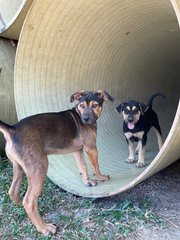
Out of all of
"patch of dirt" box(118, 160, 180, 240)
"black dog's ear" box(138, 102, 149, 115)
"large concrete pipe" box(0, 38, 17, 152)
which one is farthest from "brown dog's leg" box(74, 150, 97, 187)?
"large concrete pipe" box(0, 38, 17, 152)

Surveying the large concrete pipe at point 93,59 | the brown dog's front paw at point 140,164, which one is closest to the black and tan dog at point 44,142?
the large concrete pipe at point 93,59

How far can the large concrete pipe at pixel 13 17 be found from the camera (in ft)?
13.9

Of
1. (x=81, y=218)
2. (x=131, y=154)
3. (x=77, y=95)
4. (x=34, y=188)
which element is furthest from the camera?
(x=131, y=154)

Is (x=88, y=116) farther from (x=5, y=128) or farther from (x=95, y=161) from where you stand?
(x=5, y=128)

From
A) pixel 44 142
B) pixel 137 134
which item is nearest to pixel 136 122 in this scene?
pixel 137 134

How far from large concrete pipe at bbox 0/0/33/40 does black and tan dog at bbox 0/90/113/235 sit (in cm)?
121

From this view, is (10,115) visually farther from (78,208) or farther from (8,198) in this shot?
(78,208)

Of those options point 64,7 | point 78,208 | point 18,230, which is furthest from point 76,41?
point 18,230

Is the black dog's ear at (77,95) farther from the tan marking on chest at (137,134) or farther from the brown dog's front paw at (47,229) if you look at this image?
the brown dog's front paw at (47,229)

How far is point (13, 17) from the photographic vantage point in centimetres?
457

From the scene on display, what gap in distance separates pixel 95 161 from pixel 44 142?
0.66m

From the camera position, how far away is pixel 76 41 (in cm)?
431

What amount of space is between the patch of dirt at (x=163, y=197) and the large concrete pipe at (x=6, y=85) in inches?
76.5

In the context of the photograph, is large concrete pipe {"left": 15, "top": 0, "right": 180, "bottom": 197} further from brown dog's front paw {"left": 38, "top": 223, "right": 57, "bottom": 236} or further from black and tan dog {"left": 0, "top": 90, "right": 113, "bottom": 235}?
brown dog's front paw {"left": 38, "top": 223, "right": 57, "bottom": 236}
